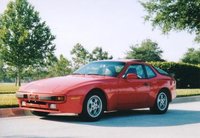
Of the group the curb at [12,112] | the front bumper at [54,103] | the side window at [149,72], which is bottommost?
the curb at [12,112]

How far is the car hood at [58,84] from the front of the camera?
855 centimetres

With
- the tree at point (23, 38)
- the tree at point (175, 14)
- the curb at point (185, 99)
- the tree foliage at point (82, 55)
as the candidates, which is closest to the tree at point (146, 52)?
the tree foliage at point (82, 55)

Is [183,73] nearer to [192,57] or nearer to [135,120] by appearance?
[135,120]

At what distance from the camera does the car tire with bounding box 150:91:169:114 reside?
36.0 feet

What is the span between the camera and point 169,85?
1152 cm

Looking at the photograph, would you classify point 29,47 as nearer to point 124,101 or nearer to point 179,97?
point 179,97

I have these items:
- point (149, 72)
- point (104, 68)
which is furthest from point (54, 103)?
point (149, 72)

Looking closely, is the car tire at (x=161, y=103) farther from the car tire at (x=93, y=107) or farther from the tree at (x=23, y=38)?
the tree at (x=23, y=38)

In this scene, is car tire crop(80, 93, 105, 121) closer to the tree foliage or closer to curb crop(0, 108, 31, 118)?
curb crop(0, 108, 31, 118)

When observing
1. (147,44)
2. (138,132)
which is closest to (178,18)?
(138,132)

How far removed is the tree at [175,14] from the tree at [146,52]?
7140 centimetres

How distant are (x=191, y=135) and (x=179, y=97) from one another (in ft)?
30.4

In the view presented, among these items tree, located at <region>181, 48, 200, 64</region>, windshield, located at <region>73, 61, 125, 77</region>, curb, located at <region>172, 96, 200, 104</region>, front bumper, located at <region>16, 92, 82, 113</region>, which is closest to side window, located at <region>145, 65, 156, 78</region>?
windshield, located at <region>73, 61, 125, 77</region>

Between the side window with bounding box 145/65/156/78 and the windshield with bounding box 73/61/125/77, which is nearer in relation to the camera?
the windshield with bounding box 73/61/125/77
